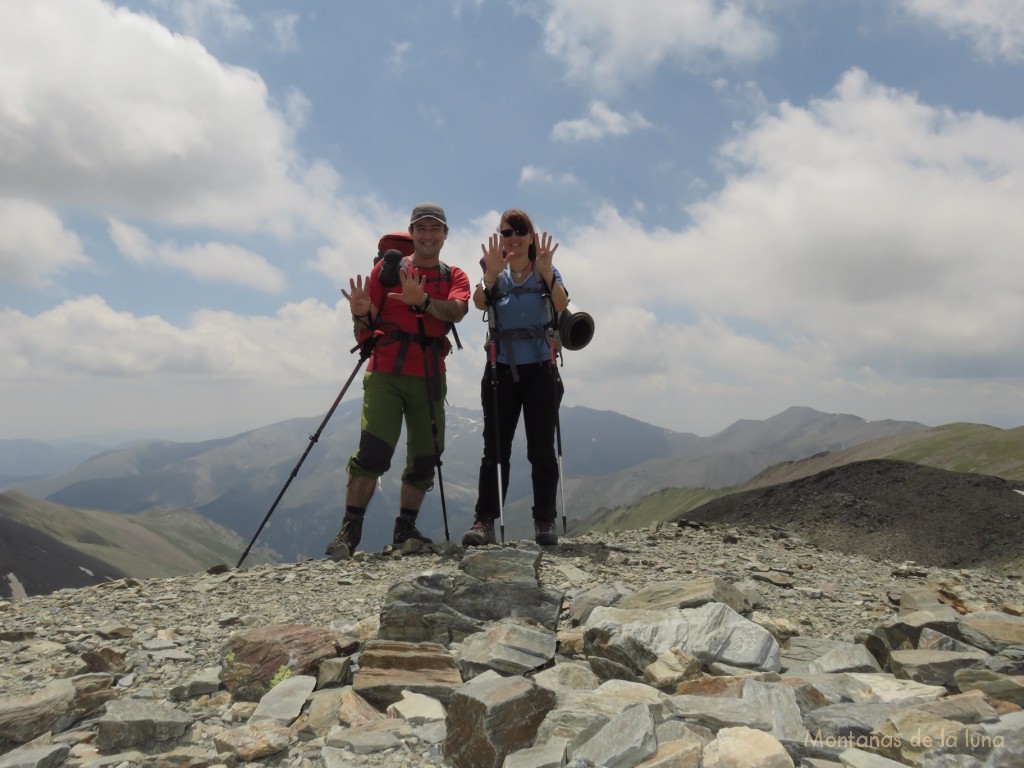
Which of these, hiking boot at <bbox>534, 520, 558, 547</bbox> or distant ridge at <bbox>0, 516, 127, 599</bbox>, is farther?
distant ridge at <bbox>0, 516, 127, 599</bbox>

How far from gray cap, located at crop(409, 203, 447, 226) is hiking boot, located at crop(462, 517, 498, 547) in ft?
→ 15.8

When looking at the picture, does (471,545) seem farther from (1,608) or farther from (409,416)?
(1,608)

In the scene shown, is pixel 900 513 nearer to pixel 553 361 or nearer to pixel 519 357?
pixel 553 361

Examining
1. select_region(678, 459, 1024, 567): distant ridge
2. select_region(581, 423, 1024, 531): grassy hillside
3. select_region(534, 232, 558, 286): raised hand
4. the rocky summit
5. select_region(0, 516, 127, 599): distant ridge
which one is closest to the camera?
the rocky summit

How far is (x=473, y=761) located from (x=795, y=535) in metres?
13.3

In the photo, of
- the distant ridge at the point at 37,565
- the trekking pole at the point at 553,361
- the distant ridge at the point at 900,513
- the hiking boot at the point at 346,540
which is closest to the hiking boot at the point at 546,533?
the trekking pole at the point at 553,361

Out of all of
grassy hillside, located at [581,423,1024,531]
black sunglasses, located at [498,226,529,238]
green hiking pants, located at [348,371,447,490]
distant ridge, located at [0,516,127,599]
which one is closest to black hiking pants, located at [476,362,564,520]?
green hiking pants, located at [348,371,447,490]

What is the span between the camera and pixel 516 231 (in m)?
8.99

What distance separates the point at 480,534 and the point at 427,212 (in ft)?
16.7

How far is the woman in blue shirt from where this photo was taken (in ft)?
29.6

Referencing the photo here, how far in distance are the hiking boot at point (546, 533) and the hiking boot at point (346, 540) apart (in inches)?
114

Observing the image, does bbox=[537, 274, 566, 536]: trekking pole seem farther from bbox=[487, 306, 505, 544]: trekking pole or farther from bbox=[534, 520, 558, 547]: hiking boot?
bbox=[487, 306, 505, 544]: trekking pole

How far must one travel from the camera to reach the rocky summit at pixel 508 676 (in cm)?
336

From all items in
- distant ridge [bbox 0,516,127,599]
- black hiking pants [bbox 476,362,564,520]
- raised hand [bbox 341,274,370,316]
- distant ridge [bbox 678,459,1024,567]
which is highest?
raised hand [bbox 341,274,370,316]
